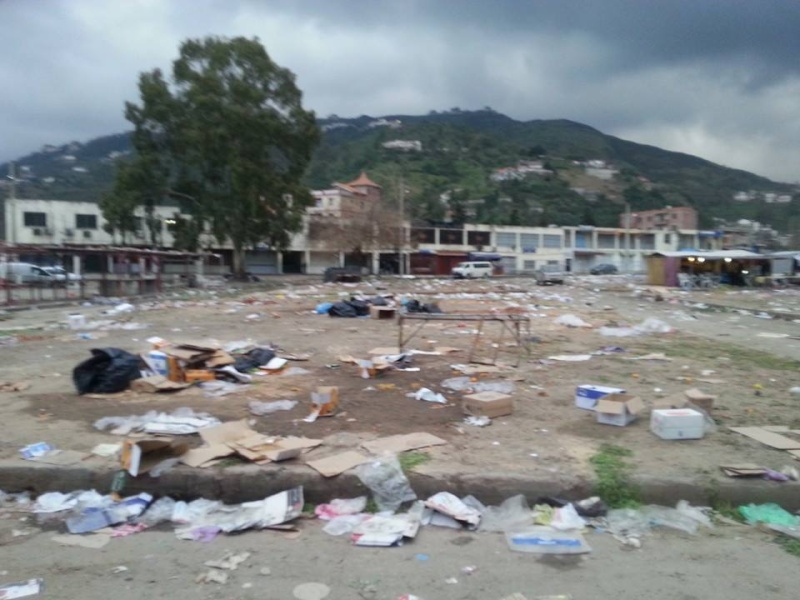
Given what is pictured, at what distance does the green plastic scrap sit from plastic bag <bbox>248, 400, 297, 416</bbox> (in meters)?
3.78

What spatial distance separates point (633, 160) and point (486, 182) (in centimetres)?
8415

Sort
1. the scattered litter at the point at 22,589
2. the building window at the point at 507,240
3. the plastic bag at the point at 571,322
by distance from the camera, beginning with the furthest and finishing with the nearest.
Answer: the building window at the point at 507,240, the plastic bag at the point at 571,322, the scattered litter at the point at 22,589

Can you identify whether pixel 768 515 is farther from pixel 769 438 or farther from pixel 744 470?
pixel 769 438

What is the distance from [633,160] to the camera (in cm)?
17738

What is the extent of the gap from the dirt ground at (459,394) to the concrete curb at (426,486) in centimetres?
12

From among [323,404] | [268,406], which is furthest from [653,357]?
[268,406]

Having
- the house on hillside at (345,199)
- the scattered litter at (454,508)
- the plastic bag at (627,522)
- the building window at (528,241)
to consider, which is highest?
the house on hillside at (345,199)

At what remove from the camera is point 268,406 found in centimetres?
587

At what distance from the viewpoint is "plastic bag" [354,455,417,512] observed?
4016 mm

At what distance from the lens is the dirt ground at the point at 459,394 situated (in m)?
4.70

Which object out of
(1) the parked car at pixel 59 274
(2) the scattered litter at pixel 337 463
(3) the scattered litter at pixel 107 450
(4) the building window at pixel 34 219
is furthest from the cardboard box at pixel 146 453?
(4) the building window at pixel 34 219

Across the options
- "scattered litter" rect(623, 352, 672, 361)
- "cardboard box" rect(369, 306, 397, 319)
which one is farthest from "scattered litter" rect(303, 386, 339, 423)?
"cardboard box" rect(369, 306, 397, 319)

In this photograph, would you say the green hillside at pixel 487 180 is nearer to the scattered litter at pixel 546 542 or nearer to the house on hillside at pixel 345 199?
the house on hillside at pixel 345 199

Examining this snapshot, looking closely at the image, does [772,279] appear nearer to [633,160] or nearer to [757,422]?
[757,422]
